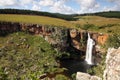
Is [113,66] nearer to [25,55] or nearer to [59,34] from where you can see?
[25,55]

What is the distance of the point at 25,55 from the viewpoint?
10681 centimetres

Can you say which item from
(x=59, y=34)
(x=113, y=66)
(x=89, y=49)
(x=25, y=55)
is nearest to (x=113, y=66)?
(x=113, y=66)

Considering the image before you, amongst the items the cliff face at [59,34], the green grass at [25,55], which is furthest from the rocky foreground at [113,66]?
the cliff face at [59,34]

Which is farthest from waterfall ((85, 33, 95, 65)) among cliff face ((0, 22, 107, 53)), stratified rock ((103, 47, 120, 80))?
stratified rock ((103, 47, 120, 80))

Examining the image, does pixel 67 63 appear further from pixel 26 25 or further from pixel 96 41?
pixel 26 25

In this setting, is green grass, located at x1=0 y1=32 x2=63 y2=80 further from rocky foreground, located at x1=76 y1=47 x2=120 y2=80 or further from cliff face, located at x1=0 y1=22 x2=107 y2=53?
rocky foreground, located at x1=76 y1=47 x2=120 y2=80

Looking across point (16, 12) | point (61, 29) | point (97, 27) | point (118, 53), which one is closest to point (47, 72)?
point (61, 29)

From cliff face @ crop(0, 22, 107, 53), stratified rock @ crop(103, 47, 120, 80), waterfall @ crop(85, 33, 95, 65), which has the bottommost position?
waterfall @ crop(85, 33, 95, 65)

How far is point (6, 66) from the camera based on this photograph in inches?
3661

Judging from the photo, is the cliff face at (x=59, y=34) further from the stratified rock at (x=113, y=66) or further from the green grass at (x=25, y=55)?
the stratified rock at (x=113, y=66)

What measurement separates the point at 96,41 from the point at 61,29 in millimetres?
17654

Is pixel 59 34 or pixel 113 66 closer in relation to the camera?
pixel 113 66

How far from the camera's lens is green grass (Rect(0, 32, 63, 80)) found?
305 ft

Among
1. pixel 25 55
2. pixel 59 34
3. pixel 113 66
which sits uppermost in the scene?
pixel 113 66
